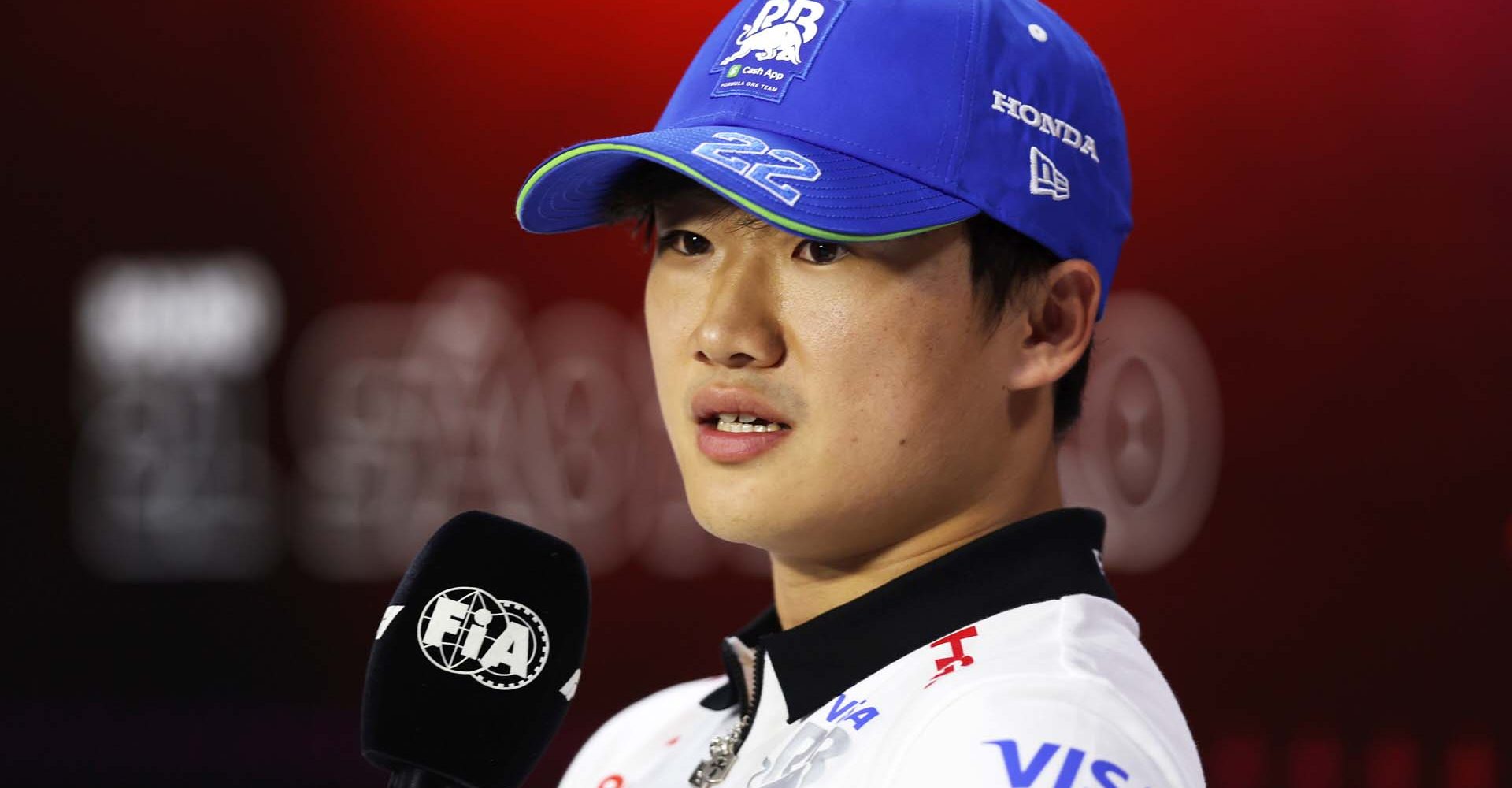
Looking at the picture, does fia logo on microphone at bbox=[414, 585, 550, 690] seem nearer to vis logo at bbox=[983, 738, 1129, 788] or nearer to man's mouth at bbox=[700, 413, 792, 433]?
man's mouth at bbox=[700, 413, 792, 433]

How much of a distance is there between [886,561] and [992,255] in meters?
0.21

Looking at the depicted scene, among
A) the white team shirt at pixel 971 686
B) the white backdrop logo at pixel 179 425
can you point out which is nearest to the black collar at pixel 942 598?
the white team shirt at pixel 971 686

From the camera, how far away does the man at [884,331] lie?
976mm

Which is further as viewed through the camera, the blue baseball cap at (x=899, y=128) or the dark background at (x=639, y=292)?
the dark background at (x=639, y=292)

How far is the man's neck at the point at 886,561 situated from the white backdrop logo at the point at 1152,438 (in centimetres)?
183

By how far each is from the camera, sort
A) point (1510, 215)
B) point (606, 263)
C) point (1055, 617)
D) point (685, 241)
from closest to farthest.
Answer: point (1055, 617) → point (685, 241) → point (1510, 215) → point (606, 263)

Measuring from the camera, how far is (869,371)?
3.24 feet

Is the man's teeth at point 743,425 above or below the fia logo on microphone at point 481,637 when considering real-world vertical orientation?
above

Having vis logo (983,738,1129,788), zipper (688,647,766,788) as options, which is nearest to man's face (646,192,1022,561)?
zipper (688,647,766,788)

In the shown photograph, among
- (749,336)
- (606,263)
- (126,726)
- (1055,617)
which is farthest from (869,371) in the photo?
(126,726)

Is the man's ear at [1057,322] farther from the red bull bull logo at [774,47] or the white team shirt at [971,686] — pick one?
the red bull bull logo at [774,47]

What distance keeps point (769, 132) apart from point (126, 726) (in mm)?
2673

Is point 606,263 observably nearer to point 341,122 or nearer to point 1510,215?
point 341,122

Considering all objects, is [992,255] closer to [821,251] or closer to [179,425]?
[821,251]
